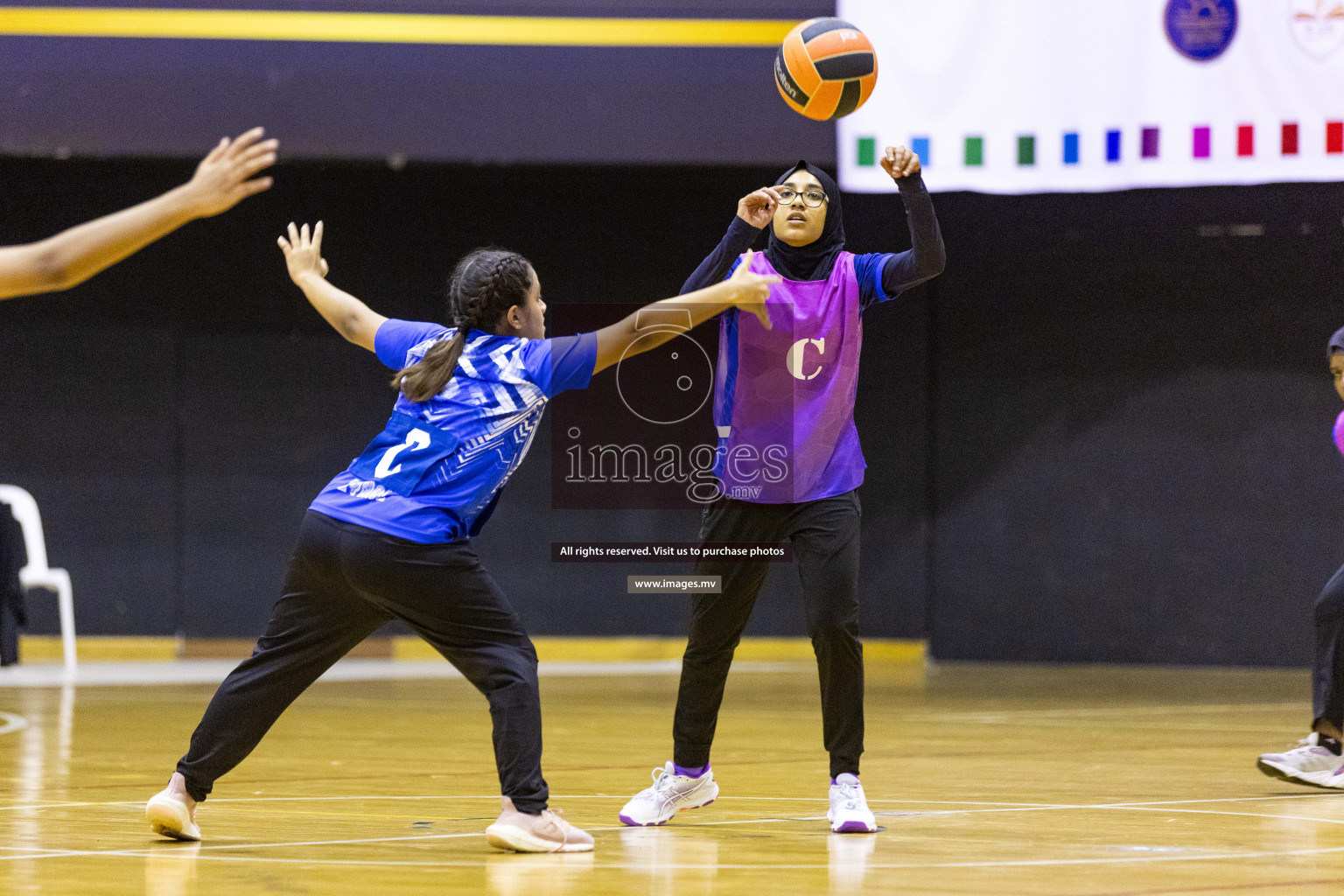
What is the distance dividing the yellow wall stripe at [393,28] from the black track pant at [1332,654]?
235 inches

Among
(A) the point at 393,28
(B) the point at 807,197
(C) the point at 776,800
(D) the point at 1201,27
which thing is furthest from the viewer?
(A) the point at 393,28

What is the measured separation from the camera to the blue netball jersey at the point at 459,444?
380 centimetres

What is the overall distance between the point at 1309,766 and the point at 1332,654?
1.25 feet

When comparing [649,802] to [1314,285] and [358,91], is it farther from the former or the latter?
[1314,285]

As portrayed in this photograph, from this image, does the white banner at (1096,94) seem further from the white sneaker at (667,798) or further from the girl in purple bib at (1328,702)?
the white sneaker at (667,798)

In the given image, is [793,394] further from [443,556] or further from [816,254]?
[443,556]

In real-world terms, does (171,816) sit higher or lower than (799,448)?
lower

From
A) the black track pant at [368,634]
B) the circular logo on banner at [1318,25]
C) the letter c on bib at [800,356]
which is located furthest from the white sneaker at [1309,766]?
the circular logo on banner at [1318,25]

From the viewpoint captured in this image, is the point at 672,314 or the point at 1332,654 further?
the point at 1332,654

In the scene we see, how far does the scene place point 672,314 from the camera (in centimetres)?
386

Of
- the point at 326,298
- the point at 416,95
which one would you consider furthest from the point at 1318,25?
the point at 326,298

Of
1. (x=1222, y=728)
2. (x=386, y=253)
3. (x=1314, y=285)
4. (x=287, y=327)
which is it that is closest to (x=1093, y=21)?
(x=1314, y=285)

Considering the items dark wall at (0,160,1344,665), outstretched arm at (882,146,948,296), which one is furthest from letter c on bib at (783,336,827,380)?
dark wall at (0,160,1344,665)

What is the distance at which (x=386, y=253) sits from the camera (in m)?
11.7
